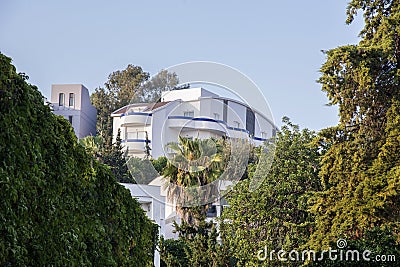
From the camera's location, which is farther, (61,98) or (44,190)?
(61,98)

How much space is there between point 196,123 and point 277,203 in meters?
4.81

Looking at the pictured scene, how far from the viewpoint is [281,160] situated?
19812 mm

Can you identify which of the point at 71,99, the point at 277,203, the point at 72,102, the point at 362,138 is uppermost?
the point at 71,99

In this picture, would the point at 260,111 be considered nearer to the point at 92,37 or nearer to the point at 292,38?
the point at 292,38

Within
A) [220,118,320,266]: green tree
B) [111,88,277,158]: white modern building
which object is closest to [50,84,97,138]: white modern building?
[111,88,277,158]: white modern building

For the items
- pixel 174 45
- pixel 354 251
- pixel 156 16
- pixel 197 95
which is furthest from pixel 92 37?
pixel 354 251

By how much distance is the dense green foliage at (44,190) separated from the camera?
3674 mm

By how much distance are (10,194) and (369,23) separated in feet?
43.0

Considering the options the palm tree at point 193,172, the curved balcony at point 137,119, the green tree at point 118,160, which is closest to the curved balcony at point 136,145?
the green tree at point 118,160

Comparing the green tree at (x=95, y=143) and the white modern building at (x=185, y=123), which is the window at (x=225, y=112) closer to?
the white modern building at (x=185, y=123)

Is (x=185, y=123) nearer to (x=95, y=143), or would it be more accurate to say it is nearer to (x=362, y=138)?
(x=362, y=138)

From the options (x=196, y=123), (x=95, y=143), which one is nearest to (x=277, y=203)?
(x=196, y=123)

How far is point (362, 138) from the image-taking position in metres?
13.9

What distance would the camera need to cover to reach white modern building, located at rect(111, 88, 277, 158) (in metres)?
19.6
